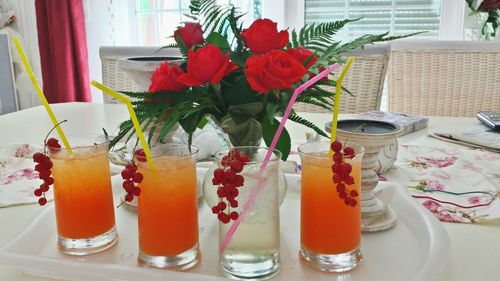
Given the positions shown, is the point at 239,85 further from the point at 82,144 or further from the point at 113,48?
the point at 113,48

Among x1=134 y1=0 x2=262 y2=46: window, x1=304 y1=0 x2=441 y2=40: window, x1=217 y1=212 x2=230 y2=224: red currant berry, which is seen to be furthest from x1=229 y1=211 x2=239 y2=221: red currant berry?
x1=134 y1=0 x2=262 y2=46: window

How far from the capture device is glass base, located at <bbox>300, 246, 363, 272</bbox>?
566 mm

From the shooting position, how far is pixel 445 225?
2.37 ft

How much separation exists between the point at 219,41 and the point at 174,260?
28 cm

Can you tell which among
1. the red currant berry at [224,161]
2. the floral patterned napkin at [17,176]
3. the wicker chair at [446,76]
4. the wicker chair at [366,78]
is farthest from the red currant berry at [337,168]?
the wicker chair at [446,76]

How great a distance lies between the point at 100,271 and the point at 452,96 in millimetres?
1513

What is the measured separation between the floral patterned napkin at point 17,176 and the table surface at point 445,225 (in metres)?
0.03

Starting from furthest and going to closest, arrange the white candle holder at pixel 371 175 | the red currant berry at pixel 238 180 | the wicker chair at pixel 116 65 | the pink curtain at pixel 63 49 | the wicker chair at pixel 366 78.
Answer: the pink curtain at pixel 63 49 < the wicker chair at pixel 116 65 < the wicker chair at pixel 366 78 < the white candle holder at pixel 371 175 < the red currant berry at pixel 238 180

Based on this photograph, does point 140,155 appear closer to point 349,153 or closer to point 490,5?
point 349,153

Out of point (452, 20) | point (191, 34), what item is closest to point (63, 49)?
point (452, 20)

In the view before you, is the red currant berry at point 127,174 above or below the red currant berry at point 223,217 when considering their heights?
above

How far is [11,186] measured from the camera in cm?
90

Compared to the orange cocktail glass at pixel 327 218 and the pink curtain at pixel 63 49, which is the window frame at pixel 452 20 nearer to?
the pink curtain at pixel 63 49

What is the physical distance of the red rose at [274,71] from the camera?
0.51 metres
